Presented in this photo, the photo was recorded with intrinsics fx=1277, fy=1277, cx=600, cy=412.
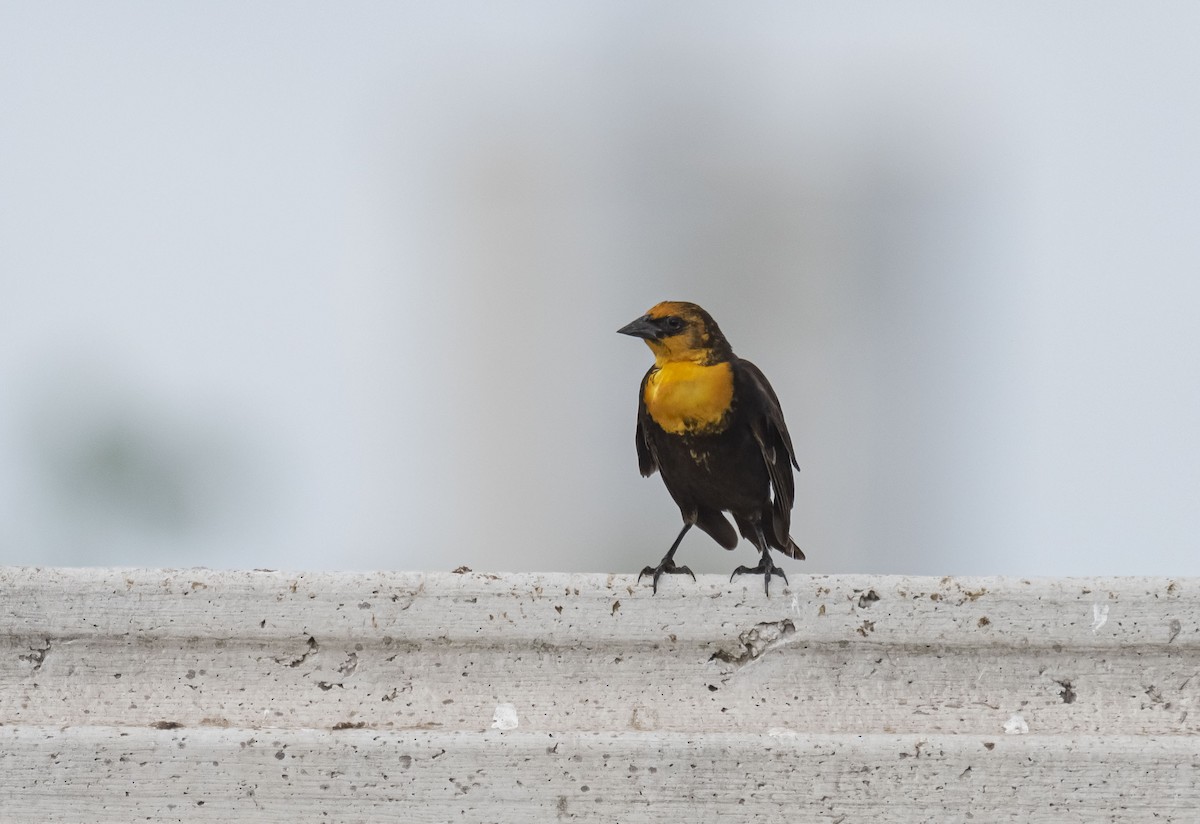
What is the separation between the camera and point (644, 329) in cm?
323

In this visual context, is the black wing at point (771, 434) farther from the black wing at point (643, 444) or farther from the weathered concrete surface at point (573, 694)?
the weathered concrete surface at point (573, 694)

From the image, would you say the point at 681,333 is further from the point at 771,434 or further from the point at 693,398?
the point at 771,434

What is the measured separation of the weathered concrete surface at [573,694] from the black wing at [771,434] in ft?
3.67

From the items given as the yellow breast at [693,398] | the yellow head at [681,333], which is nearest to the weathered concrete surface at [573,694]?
the yellow breast at [693,398]

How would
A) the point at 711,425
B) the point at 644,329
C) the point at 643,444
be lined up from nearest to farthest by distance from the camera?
the point at 711,425 < the point at 644,329 < the point at 643,444

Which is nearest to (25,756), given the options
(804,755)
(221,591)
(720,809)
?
(221,591)

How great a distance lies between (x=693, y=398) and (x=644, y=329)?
235 mm

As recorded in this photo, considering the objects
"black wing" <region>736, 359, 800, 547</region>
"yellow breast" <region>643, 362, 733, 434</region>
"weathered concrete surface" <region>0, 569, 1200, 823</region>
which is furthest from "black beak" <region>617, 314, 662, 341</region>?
"weathered concrete surface" <region>0, 569, 1200, 823</region>

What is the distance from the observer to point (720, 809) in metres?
1.93

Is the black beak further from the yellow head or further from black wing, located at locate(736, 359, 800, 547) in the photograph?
black wing, located at locate(736, 359, 800, 547)

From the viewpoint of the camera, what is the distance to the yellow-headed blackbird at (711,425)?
313cm

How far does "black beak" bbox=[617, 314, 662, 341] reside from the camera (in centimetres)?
322

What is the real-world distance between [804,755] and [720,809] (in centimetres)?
15

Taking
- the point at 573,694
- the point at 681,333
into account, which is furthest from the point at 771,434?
the point at 573,694
